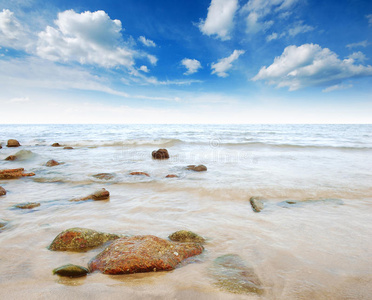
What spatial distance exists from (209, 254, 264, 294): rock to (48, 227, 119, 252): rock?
1.43m

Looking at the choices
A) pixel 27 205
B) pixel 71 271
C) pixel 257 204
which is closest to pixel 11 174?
pixel 27 205

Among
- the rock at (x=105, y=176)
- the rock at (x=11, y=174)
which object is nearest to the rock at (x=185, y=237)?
the rock at (x=105, y=176)

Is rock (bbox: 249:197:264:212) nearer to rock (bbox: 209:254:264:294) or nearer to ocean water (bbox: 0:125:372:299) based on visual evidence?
ocean water (bbox: 0:125:372:299)

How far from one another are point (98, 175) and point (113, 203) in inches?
104

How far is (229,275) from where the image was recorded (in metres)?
1.84

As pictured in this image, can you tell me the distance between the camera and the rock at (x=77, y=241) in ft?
7.44

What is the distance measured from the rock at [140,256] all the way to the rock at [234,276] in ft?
1.07

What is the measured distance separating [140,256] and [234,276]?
92 centimetres

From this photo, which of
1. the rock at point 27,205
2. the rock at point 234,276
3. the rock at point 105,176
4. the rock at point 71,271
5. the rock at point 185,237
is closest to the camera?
the rock at point 234,276

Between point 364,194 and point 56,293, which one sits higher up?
point 56,293

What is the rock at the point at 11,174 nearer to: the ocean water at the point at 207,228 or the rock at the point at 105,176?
the ocean water at the point at 207,228

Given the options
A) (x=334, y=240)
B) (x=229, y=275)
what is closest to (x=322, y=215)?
(x=334, y=240)

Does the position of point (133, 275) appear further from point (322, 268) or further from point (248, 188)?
point (248, 188)

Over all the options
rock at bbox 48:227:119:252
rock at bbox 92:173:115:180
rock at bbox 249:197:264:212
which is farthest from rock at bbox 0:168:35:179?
rock at bbox 249:197:264:212
